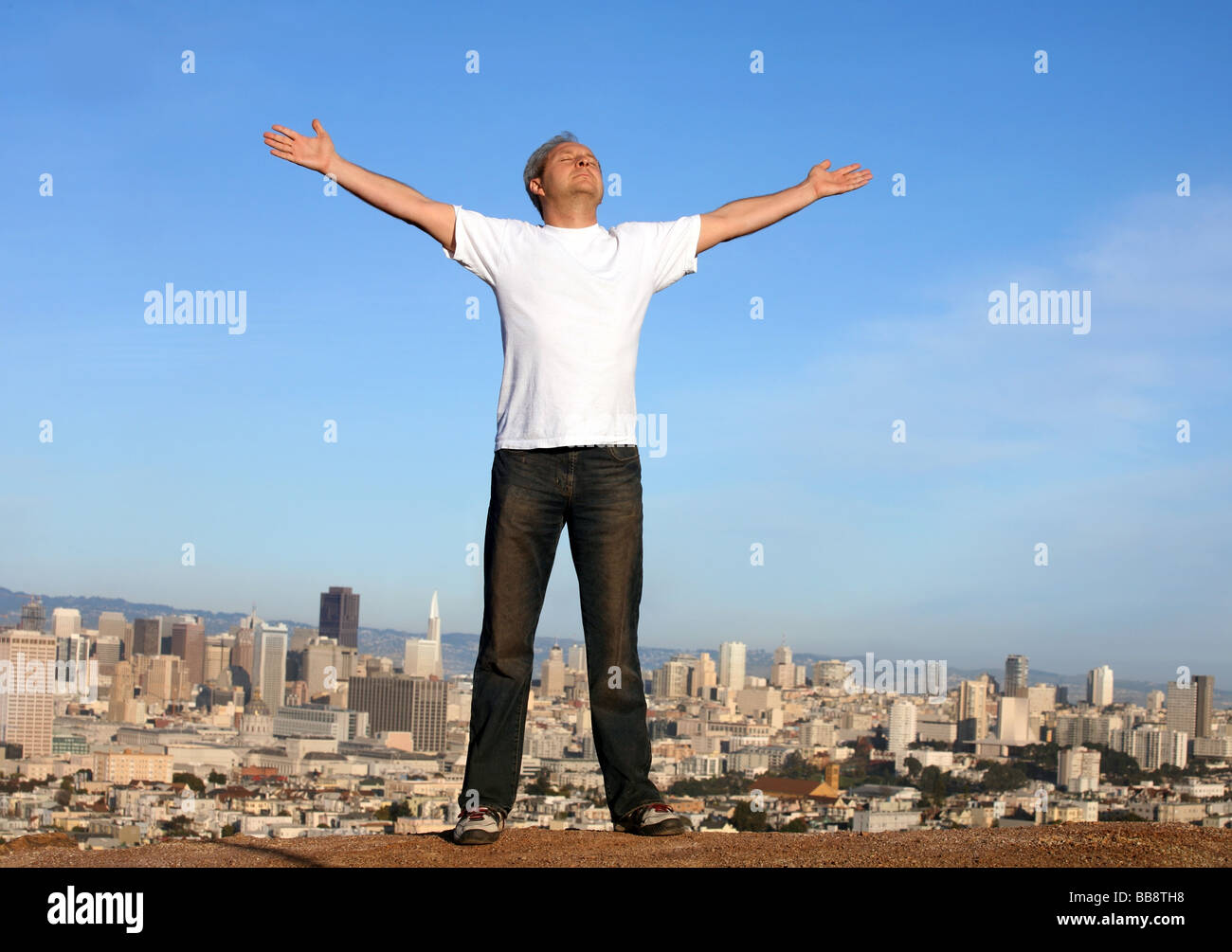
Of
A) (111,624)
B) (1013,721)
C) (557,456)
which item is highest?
(557,456)

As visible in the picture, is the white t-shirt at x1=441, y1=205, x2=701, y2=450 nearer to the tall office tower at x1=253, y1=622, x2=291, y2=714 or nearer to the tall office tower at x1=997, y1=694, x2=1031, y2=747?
the tall office tower at x1=997, y1=694, x2=1031, y2=747

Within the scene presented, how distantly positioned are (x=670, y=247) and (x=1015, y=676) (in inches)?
2507

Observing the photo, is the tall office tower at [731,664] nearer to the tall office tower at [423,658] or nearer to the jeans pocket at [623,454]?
the tall office tower at [423,658]

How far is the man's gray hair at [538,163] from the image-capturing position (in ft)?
12.8

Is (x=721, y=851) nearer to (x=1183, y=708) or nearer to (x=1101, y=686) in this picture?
(x=1183, y=708)

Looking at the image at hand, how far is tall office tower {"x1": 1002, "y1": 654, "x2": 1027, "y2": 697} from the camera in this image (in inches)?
2421

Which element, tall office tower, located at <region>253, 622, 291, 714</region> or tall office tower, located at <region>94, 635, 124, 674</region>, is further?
tall office tower, located at <region>253, 622, 291, 714</region>

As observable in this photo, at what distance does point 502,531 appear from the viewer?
3605 mm

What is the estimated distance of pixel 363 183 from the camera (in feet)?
12.0

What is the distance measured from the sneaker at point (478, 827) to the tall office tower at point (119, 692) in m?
64.8

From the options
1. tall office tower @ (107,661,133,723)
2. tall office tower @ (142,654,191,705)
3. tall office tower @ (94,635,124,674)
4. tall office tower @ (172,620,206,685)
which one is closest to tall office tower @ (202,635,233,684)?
tall office tower @ (172,620,206,685)

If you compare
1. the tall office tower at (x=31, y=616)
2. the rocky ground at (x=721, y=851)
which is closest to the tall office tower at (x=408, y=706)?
the tall office tower at (x=31, y=616)

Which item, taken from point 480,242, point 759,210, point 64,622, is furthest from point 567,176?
point 64,622
